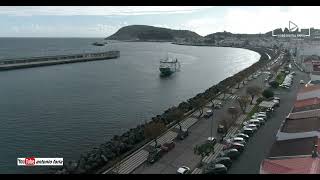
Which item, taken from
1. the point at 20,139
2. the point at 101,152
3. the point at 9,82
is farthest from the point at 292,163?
the point at 9,82

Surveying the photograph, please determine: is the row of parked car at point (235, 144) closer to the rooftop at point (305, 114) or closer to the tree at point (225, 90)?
the rooftop at point (305, 114)

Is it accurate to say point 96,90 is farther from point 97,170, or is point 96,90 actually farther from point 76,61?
point 76,61

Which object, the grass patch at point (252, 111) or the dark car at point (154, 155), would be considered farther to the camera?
the grass patch at point (252, 111)

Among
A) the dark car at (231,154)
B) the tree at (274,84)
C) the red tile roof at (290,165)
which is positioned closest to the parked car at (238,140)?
the dark car at (231,154)

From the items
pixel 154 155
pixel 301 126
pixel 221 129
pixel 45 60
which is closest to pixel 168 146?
pixel 154 155

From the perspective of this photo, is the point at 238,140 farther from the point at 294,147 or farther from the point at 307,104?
the point at 307,104

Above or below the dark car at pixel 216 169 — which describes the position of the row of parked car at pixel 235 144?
above
